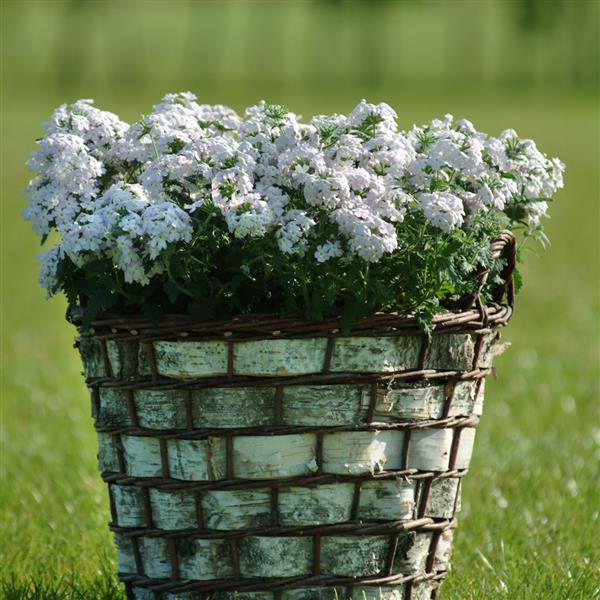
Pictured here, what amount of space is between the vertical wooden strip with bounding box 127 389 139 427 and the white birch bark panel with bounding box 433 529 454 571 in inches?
31.7

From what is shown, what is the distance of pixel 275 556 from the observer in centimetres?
223

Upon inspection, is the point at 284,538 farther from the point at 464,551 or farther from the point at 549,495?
the point at 549,495

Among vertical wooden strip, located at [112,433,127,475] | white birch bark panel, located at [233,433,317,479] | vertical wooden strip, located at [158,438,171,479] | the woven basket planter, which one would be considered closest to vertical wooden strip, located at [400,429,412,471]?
the woven basket planter

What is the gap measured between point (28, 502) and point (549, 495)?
6.27ft

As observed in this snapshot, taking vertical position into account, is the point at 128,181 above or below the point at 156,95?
above

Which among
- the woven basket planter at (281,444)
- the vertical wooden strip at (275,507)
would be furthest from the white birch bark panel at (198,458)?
the vertical wooden strip at (275,507)

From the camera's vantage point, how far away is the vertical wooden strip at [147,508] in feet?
7.50

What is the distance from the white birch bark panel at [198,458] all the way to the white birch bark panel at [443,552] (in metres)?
0.61

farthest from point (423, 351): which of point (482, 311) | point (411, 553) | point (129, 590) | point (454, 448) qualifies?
point (129, 590)

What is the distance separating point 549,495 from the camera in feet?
12.0

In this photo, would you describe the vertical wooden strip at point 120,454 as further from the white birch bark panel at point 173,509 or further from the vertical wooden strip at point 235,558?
the vertical wooden strip at point 235,558

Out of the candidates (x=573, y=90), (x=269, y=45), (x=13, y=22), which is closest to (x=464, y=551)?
(x=573, y=90)

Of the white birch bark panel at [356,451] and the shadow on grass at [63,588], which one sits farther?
the shadow on grass at [63,588]

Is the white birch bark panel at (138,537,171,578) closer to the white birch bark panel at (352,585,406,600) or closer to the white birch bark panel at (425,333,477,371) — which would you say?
the white birch bark panel at (352,585,406,600)
